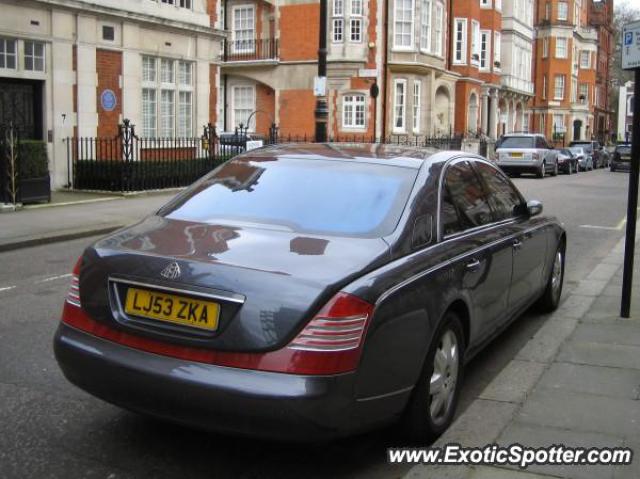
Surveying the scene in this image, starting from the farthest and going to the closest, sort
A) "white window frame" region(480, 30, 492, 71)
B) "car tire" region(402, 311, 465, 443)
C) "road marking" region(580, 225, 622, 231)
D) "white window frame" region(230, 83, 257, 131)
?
"white window frame" region(480, 30, 492, 71) < "white window frame" region(230, 83, 257, 131) < "road marking" region(580, 225, 622, 231) < "car tire" region(402, 311, 465, 443)

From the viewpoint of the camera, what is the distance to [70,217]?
13.7 metres

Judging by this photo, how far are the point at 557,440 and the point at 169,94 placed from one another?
65.2ft

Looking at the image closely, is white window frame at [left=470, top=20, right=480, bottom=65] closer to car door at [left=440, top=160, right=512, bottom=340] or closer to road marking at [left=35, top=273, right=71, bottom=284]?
road marking at [left=35, top=273, right=71, bottom=284]

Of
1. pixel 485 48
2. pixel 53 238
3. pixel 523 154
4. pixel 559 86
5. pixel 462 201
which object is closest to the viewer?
pixel 462 201

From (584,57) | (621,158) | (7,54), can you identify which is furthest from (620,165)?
(584,57)

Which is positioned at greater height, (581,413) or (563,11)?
(563,11)

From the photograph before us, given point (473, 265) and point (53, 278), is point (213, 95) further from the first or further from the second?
point (473, 265)

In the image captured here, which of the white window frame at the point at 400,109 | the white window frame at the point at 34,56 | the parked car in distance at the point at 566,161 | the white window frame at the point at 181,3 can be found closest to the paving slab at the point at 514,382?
the white window frame at the point at 34,56

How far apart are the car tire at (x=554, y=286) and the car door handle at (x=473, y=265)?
2.45 meters

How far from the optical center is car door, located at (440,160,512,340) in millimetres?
4578

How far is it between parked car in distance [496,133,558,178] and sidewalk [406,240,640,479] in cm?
2452

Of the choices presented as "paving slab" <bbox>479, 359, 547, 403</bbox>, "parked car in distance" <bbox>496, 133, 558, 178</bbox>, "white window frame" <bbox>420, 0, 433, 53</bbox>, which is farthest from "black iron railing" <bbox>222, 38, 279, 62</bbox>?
"paving slab" <bbox>479, 359, 547, 403</bbox>

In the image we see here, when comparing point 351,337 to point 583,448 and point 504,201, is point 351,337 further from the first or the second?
point 504,201

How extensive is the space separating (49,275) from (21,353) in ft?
11.4
